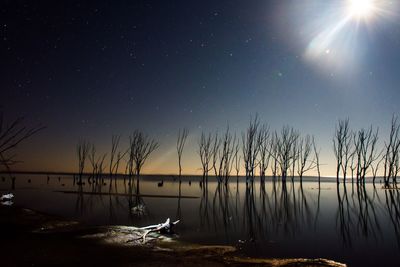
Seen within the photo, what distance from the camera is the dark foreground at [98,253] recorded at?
691cm

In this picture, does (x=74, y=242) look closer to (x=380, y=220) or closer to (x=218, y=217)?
Answer: (x=218, y=217)

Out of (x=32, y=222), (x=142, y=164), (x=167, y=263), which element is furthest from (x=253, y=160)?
(x=167, y=263)

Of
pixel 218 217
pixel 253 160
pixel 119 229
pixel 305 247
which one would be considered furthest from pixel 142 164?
pixel 305 247

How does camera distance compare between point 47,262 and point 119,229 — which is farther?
point 119,229

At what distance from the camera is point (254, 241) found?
32.5ft

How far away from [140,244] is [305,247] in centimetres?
496

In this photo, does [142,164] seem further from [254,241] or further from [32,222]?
[254,241]

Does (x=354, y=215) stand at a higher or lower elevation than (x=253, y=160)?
lower

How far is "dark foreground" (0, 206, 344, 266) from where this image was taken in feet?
22.7

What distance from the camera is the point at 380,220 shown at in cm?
1416

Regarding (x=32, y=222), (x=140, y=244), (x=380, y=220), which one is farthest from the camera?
(x=380, y=220)

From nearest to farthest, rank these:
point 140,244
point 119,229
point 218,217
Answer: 1. point 140,244
2. point 119,229
3. point 218,217

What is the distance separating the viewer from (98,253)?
7891 millimetres

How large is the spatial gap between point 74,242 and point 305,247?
6985 mm
